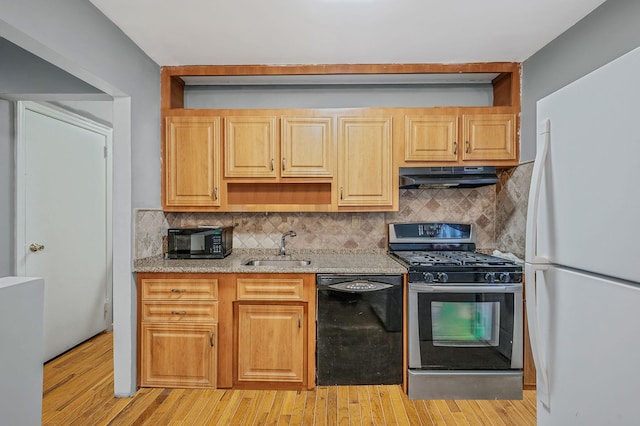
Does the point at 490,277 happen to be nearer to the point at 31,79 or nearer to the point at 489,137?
the point at 489,137

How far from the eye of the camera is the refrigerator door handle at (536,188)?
1.19 meters

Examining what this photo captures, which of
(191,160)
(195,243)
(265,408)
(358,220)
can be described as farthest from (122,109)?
(265,408)

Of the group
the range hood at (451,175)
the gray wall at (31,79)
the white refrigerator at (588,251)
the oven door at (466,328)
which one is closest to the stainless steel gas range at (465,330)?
the oven door at (466,328)

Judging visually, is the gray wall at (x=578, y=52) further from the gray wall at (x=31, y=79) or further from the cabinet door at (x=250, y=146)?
the gray wall at (x=31, y=79)

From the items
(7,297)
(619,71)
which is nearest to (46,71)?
(7,297)

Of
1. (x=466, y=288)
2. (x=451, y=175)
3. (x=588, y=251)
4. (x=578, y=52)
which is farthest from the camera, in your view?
(x=451, y=175)

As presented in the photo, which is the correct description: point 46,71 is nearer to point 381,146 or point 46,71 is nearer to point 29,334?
point 29,334

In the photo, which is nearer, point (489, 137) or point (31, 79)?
point (31, 79)

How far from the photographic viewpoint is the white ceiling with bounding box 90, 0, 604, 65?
2029 mm

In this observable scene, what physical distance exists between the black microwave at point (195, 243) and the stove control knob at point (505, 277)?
2045 mm

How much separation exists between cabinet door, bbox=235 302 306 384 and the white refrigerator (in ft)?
5.06

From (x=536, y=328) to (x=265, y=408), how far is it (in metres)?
1.74

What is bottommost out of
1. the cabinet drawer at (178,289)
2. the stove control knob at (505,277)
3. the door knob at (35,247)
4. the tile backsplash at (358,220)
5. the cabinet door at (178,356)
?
the cabinet door at (178,356)

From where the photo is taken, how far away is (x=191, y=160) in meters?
2.80
